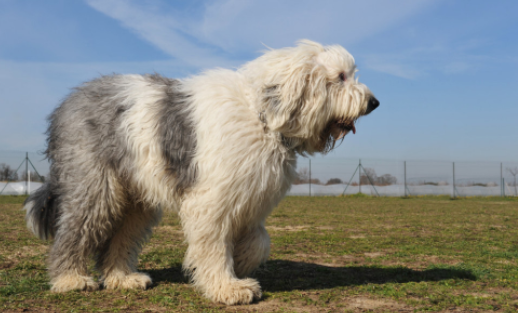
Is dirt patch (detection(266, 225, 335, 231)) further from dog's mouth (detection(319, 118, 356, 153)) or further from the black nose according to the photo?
the black nose

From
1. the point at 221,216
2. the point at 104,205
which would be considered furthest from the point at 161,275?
the point at 221,216

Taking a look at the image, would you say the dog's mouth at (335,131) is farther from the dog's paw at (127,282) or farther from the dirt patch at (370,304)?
the dog's paw at (127,282)

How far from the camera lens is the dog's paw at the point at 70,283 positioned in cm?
460

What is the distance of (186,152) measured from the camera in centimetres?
427

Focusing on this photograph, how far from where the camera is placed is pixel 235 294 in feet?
13.9

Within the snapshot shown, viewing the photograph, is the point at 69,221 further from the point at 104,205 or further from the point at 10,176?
the point at 10,176

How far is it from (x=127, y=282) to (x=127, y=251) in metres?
0.38

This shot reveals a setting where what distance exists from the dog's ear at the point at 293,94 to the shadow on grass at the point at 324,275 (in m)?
1.73

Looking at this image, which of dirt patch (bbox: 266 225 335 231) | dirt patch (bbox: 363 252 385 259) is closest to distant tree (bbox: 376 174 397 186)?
dirt patch (bbox: 266 225 335 231)

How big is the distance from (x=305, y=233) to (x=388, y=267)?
345 centimetres

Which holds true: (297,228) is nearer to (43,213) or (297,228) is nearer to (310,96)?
(43,213)

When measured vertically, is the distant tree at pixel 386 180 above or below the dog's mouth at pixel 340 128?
above

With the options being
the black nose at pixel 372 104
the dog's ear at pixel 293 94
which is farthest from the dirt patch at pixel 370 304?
the black nose at pixel 372 104

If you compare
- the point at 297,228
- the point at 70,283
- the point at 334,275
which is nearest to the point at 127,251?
the point at 70,283
